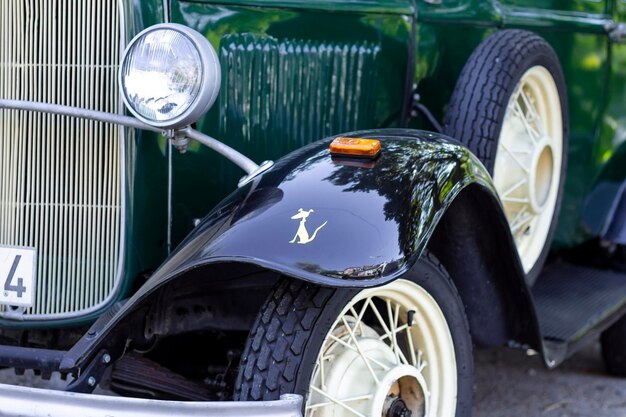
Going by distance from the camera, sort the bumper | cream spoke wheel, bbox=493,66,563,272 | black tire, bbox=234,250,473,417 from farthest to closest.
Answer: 1. cream spoke wheel, bbox=493,66,563,272
2. black tire, bbox=234,250,473,417
3. the bumper

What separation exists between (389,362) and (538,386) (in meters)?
1.77

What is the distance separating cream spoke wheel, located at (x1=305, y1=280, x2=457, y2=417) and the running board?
536 mm

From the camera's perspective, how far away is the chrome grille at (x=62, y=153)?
8.32 feet

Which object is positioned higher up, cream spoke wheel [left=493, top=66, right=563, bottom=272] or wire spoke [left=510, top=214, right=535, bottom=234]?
cream spoke wheel [left=493, top=66, right=563, bottom=272]

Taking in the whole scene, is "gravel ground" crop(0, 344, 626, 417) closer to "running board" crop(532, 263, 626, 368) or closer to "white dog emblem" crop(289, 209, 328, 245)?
"running board" crop(532, 263, 626, 368)

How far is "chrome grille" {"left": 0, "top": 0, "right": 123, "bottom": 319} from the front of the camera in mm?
2537

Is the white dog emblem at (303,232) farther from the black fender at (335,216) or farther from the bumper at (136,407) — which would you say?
the bumper at (136,407)

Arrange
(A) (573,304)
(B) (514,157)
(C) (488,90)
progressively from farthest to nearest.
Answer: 1. (A) (573,304)
2. (B) (514,157)
3. (C) (488,90)

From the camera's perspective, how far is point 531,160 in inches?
130

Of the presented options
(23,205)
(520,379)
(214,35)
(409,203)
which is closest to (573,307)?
(520,379)

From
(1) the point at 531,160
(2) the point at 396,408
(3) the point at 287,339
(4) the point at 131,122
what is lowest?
(2) the point at 396,408

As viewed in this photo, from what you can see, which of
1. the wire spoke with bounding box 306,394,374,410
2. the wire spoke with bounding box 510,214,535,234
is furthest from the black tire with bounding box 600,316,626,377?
the wire spoke with bounding box 306,394,374,410

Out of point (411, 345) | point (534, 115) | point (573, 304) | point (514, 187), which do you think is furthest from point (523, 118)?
point (411, 345)

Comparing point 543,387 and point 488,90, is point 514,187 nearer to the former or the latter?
point 488,90
